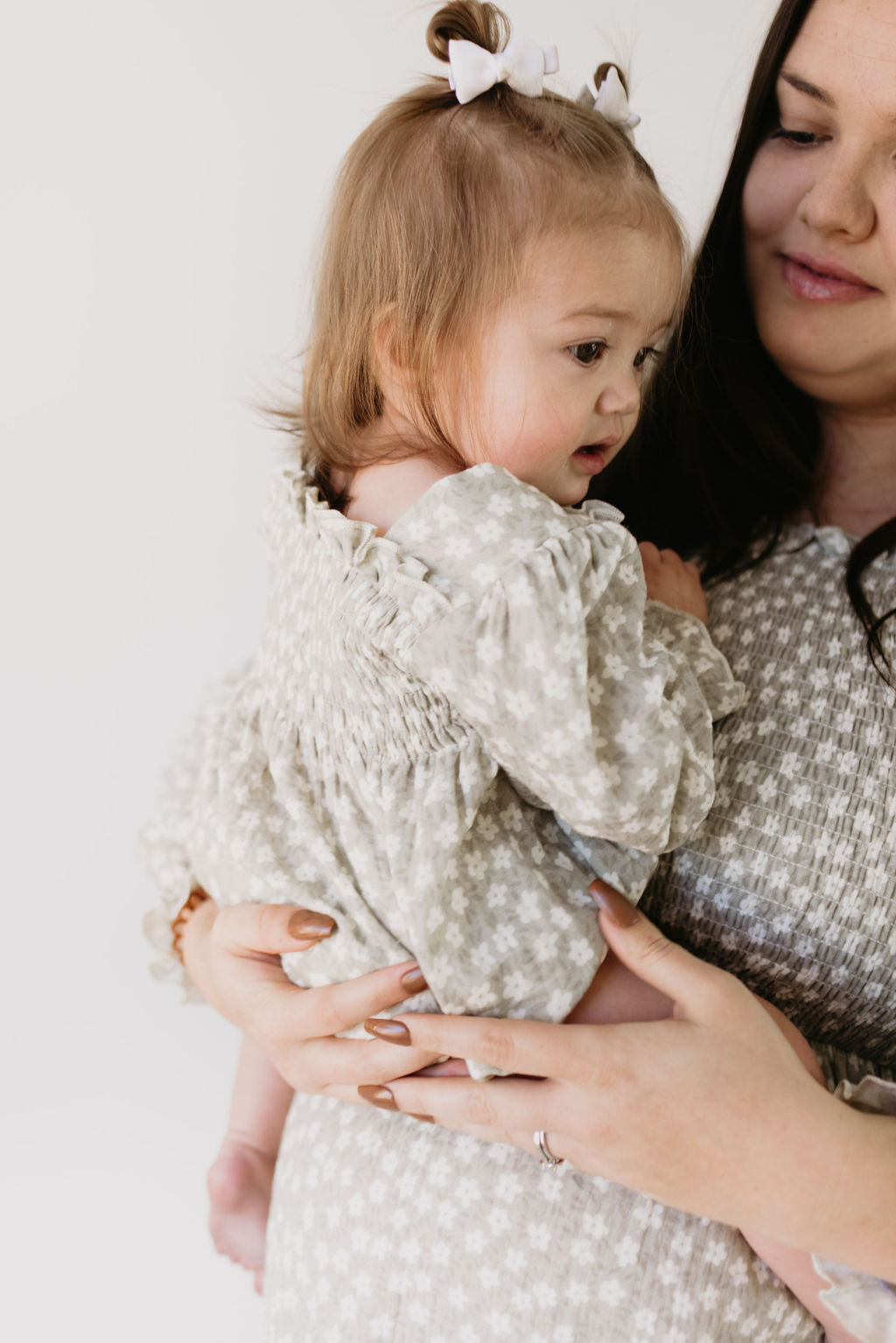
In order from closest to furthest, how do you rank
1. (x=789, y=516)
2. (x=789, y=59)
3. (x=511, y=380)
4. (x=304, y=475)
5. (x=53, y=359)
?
(x=511, y=380) → (x=304, y=475) → (x=789, y=59) → (x=789, y=516) → (x=53, y=359)

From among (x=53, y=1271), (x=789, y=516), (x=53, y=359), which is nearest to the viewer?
(x=789, y=516)

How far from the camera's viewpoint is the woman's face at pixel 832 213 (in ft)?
3.79

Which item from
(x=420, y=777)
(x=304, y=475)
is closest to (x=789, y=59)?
(x=304, y=475)

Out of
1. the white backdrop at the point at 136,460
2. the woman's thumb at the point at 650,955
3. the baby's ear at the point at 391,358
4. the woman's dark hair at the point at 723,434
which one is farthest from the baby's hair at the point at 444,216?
the white backdrop at the point at 136,460

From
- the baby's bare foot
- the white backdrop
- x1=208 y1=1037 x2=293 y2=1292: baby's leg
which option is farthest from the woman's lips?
the baby's bare foot

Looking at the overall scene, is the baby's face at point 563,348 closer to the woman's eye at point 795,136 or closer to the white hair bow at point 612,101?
the white hair bow at point 612,101

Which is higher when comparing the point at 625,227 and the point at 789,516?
the point at 625,227

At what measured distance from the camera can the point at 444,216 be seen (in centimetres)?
97

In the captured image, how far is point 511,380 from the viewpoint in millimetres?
982

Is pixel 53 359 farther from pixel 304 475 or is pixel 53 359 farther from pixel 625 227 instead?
pixel 625 227

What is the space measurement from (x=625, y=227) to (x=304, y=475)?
40 cm

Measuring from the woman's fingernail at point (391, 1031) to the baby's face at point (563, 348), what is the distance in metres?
0.54

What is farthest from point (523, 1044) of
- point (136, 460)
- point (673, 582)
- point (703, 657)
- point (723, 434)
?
point (136, 460)

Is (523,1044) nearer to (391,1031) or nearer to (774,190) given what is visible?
(391,1031)
